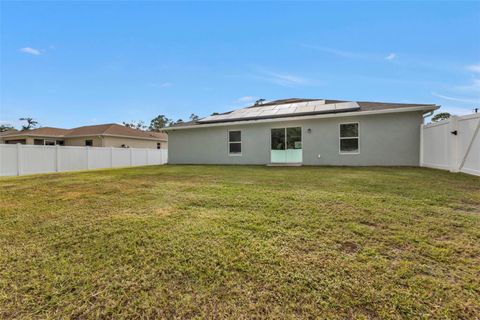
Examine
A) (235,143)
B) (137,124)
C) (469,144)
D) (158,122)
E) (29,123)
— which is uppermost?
(158,122)

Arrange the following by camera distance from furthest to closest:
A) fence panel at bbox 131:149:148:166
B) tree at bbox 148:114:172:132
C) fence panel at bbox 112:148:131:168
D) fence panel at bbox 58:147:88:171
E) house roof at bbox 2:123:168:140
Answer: tree at bbox 148:114:172:132 < house roof at bbox 2:123:168:140 < fence panel at bbox 131:149:148:166 < fence panel at bbox 112:148:131:168 < fence panel at bbox 58:147:88:171

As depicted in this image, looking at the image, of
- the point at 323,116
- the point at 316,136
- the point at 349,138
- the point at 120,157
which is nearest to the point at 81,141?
the point at 120,157

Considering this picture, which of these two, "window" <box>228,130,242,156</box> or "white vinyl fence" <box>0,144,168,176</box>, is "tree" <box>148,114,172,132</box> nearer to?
"white vinyl fence" <box>0,144,168,176</box>

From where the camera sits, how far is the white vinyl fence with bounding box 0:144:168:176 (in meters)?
11.4

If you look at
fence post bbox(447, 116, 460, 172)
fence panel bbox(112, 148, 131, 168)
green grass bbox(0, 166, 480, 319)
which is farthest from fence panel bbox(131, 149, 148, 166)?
fence post bbox(447, 116, 460, 172)

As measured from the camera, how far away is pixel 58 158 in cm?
1350

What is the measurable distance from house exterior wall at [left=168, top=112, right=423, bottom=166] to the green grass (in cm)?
672

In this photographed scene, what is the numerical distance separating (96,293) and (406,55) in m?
16.5

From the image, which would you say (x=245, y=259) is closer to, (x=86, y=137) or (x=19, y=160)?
(x=19, y=160)

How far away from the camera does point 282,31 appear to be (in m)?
12.6

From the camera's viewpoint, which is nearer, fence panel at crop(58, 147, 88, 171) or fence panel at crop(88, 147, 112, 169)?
fence panel at crop(58, 147, 88, 171)

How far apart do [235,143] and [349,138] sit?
19.7 ft

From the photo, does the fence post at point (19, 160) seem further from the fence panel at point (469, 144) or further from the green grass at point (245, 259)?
the fence panel at point (469, 144)

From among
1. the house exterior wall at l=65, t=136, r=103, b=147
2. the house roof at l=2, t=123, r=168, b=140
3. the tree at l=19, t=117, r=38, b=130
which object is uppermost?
the tree at l=19, t=117, r=38, b=130
